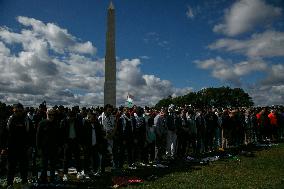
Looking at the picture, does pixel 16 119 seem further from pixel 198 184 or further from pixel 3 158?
pixel 198 184

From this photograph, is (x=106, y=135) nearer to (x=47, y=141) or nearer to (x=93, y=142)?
(x=93, y=142)

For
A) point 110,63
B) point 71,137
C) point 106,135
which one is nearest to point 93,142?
point 71,137

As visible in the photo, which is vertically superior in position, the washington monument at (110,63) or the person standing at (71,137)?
the washington monument at (110,63)

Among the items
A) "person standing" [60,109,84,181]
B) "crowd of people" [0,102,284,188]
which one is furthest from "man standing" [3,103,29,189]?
"person standing" [60,109,84,181]

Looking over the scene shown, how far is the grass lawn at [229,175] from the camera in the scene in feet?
37.5

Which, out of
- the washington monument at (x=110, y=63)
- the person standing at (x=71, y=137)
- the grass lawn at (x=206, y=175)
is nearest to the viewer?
the grass lawn at (x=206, y=175)

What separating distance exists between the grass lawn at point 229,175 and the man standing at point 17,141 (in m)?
3.00

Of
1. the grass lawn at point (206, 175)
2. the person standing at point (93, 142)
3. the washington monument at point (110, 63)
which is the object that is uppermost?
the washington monument at point (110, 63)

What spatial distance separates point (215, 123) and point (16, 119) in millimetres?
13265

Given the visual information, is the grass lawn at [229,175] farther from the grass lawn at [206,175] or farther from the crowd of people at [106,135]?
the crowd of people at [106,135]

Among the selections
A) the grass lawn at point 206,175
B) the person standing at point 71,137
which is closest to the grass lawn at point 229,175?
the grass lawn at point 206,175

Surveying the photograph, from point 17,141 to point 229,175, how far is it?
6.58 m

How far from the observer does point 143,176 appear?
13.0 metres

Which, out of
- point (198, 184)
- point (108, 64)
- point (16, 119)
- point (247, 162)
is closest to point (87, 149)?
point (16, 119)
